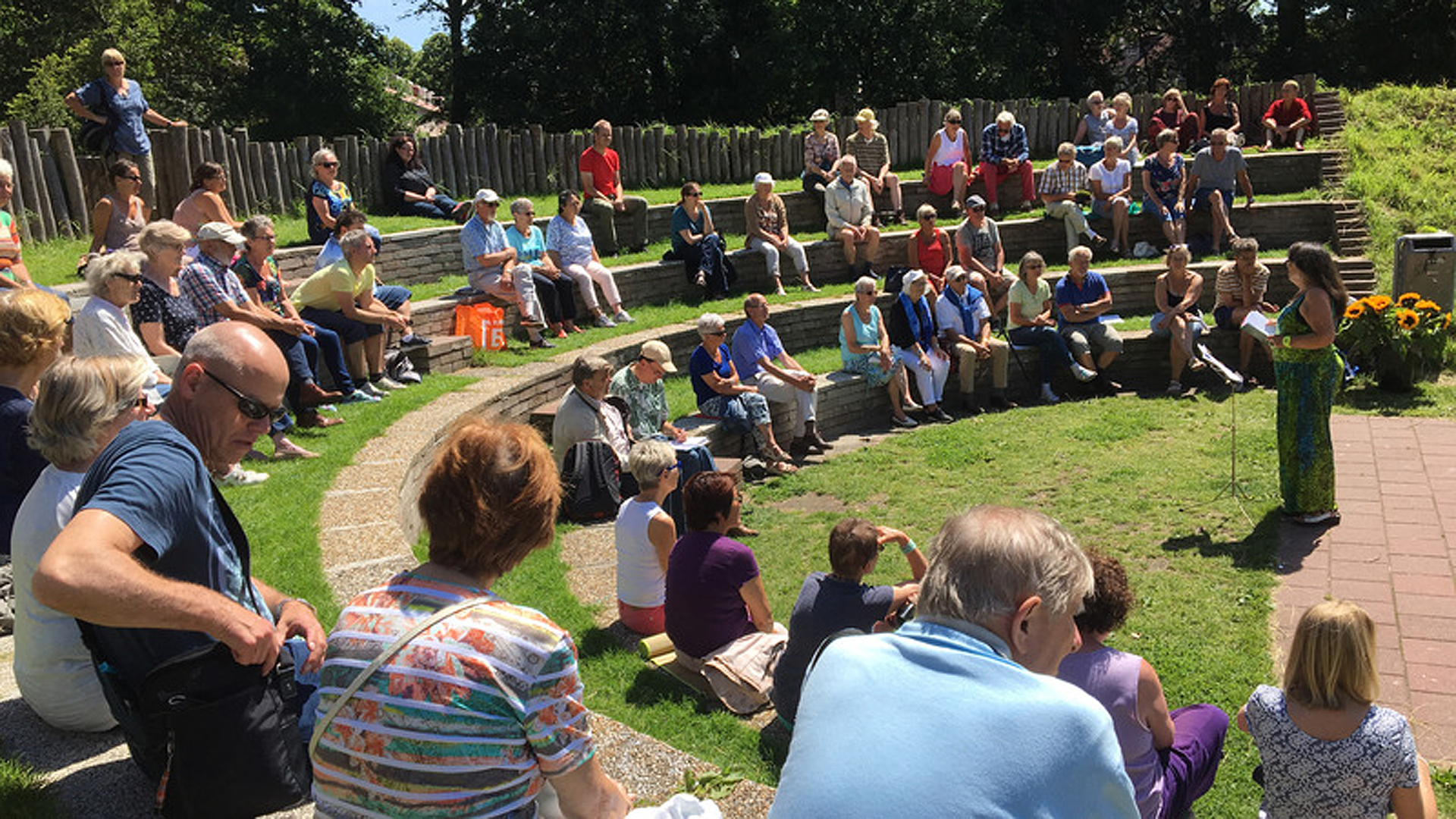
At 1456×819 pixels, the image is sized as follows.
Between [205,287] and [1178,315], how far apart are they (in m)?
8.48

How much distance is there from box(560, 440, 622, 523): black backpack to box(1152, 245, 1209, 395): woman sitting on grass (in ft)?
19.1

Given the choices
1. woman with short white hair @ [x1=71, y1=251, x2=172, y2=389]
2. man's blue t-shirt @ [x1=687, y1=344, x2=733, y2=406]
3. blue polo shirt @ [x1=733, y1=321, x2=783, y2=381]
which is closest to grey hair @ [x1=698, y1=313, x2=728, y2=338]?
man's blue t-shirt @ [x1=687, y1=344, x2=733, y2=406]

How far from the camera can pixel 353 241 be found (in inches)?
352

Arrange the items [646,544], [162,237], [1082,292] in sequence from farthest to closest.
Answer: [1082,292], [162,237], [646,544]

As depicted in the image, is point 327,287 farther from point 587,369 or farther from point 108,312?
point 108,312

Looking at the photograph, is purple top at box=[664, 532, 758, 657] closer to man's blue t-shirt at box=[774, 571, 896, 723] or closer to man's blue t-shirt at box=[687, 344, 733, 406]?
man's blue t-shirt at box=[774, 571, 896, 723]

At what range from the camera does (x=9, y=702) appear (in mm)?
3809

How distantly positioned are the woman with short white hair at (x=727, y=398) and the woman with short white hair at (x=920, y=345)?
2027 millimetres

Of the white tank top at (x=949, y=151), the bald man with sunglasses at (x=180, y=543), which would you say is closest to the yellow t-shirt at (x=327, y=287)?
the bald man with sunglasses at (x=180, y=543)

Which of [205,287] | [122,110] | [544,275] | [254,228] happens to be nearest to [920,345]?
[544,275]

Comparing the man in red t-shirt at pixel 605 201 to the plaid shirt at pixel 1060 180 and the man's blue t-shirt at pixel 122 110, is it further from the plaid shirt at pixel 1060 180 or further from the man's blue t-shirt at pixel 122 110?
the plaid shirt at pixel 1060 180

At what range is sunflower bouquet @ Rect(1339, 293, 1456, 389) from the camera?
1041 centimetres

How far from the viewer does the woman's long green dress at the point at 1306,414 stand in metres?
7.33

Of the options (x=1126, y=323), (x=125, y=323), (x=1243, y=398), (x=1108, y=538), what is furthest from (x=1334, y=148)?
(x=125, y=323)
